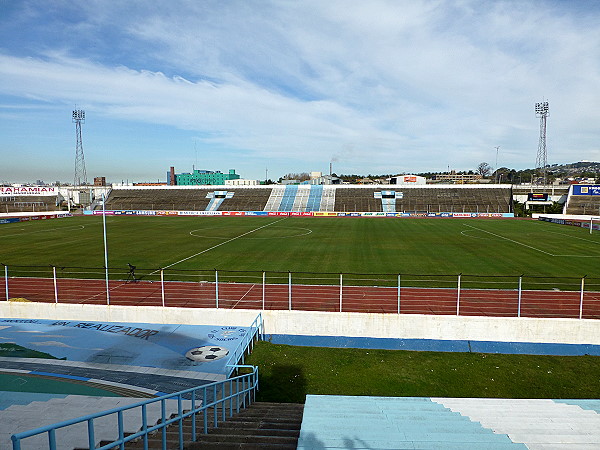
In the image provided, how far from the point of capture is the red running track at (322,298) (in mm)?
16453

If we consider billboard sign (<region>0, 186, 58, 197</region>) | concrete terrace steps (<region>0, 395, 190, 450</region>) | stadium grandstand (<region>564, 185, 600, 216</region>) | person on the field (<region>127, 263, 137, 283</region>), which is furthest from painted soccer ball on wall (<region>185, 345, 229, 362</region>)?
billboard sign (<region>0, 186, 58, 197</region>)

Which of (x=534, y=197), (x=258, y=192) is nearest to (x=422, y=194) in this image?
(x=534, y=197)

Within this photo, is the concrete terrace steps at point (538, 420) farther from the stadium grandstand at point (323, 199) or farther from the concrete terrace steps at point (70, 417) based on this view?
the stadium grandstand at point (323, 199)

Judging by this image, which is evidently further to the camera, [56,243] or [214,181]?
[214,181]

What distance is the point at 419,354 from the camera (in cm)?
1288

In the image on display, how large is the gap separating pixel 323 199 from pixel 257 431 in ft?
260

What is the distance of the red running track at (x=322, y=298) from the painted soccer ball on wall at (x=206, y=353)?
3.41 meters

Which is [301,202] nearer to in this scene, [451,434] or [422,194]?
[422,194]

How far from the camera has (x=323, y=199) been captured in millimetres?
85062

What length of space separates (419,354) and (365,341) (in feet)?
6.23

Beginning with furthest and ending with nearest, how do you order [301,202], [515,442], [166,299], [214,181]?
[214,181]
[301,202]
[166,299]
[515,442]

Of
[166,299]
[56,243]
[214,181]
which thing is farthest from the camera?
[214,181]

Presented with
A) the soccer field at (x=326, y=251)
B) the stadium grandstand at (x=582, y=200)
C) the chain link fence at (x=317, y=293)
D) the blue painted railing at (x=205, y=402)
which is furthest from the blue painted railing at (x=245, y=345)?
the stadium grandstand at (x=582, y=200)

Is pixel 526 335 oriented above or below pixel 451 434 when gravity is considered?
below
